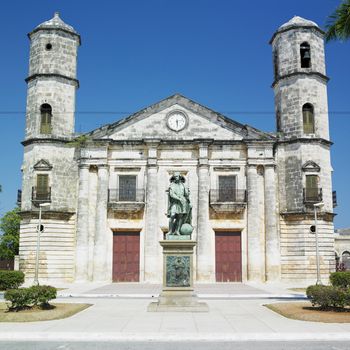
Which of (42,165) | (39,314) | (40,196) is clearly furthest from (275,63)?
(39,314)

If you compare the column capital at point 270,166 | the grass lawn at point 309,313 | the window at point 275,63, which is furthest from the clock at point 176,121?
the grass lawn at point 309,313

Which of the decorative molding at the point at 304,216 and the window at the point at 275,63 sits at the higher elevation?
the window at the point at 275,63

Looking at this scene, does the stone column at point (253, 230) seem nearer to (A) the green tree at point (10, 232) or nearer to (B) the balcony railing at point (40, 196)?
(B) the balcony railing at point (40, 196)

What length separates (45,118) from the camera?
110 feet

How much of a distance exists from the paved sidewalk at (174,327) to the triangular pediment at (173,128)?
18152 mm

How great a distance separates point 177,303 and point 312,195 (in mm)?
17928

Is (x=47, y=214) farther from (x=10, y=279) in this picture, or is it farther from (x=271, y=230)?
(x=271, y=230)

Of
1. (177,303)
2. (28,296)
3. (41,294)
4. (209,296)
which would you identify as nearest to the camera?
(28,296)

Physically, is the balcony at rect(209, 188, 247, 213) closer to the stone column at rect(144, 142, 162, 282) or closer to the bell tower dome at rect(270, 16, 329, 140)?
the stone column at rect(144, 142, 162, 282)

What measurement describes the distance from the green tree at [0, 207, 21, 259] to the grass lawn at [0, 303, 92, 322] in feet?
145

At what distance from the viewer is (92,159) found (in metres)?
32.8

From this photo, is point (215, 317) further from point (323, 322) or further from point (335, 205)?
point (335, 205)

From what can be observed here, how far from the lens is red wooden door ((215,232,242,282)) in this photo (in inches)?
1264

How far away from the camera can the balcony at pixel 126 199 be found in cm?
3216
